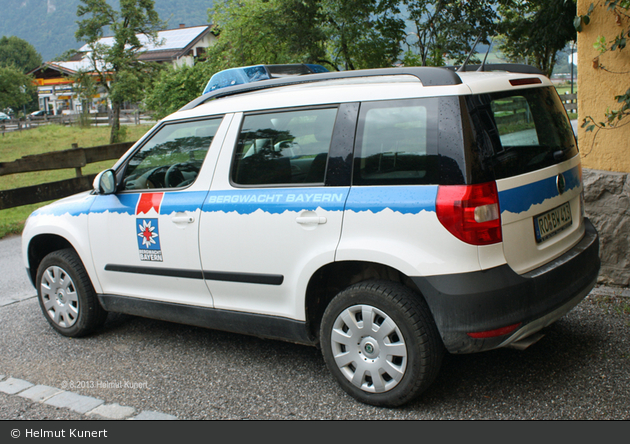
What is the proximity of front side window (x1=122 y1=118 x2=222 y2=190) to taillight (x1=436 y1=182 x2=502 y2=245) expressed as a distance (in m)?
1.67

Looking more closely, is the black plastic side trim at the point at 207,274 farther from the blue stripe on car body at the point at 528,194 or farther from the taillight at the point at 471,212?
the blue stripe on car body at the point at 528,194

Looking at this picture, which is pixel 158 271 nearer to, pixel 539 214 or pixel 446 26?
pixel 539 214

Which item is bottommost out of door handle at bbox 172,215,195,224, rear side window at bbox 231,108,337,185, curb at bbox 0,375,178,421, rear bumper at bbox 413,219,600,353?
curb at bbox 0,375,178,421

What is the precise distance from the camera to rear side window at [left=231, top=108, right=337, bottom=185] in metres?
3.28

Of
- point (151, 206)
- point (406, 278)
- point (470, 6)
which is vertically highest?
point (470, 6)

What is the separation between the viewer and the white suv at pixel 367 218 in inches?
112

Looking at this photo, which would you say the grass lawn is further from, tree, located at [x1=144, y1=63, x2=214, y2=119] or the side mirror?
the side mirror

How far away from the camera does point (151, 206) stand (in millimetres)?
3873

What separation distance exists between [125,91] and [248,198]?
117 ft

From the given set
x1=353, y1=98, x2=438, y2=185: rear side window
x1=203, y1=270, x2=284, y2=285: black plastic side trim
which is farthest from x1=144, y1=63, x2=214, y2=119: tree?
x1=353, y1=98, x2=438, y2=185: rear side window

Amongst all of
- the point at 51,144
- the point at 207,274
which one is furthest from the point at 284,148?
the point at 51,144

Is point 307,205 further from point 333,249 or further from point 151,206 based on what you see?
point 151,206

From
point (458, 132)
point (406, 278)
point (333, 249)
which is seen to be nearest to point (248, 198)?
point (333, 249)

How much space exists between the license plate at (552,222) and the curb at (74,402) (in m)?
2.23
